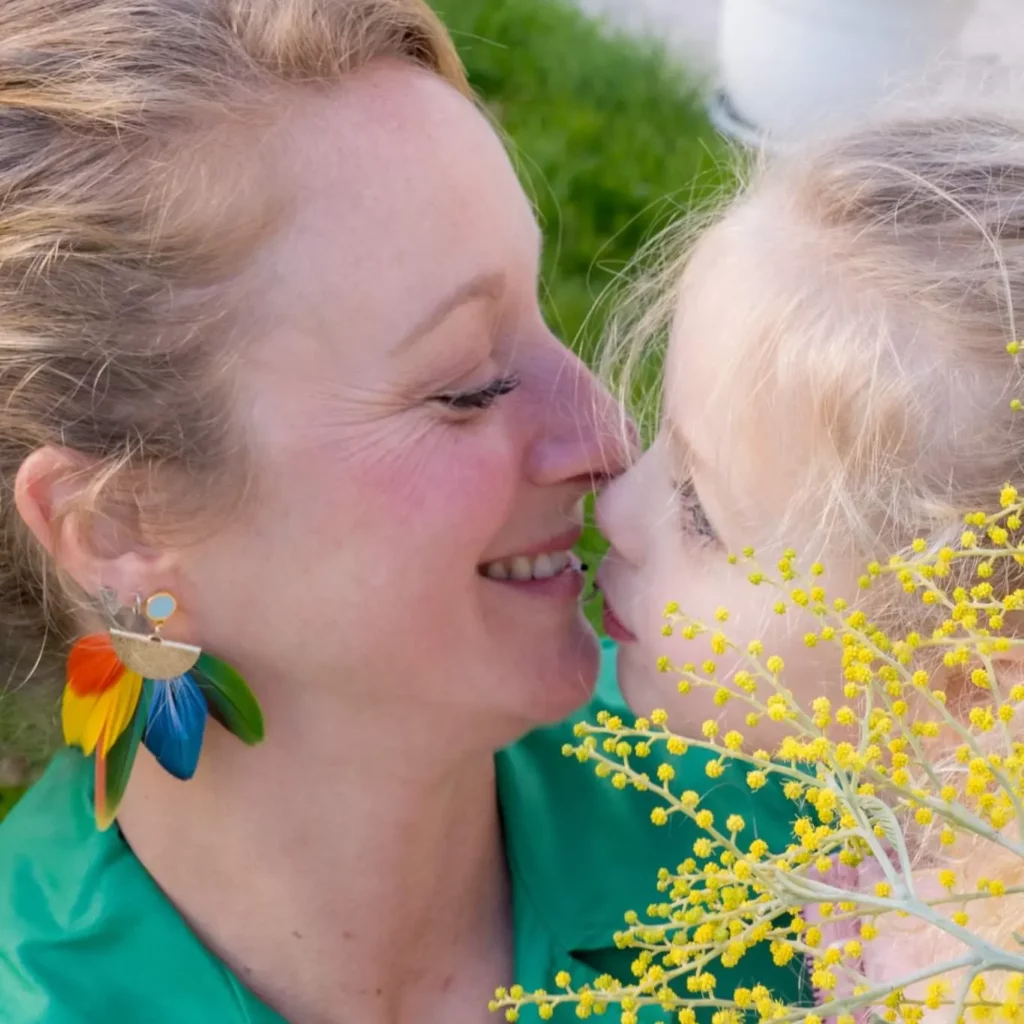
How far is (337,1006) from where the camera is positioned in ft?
5.36

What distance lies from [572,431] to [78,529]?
1.83 feet

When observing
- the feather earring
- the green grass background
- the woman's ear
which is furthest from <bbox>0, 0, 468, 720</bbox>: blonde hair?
the green grass background

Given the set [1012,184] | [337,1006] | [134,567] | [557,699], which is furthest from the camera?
[337,1006]

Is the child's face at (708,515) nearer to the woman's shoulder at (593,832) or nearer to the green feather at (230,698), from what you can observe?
the woman's shoulder at (593,832)

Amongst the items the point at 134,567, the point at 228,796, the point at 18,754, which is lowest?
the point at 18,754

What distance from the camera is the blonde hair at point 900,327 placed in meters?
1.21

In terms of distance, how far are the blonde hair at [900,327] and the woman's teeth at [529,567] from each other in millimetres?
331

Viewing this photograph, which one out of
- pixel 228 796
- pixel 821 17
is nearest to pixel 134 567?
pixel 228 796

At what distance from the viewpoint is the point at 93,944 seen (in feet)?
5.00

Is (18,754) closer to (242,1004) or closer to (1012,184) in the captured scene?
(242,1004)

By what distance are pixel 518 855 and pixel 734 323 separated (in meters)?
0.83

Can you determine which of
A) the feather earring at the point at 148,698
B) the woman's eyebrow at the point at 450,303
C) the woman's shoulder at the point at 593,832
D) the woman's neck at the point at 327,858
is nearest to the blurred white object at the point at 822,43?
the woman's shoulder at the point at 593,832

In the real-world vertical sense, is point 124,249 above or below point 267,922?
above

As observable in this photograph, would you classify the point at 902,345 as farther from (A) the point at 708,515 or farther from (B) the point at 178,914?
(B) the point at 178,914
